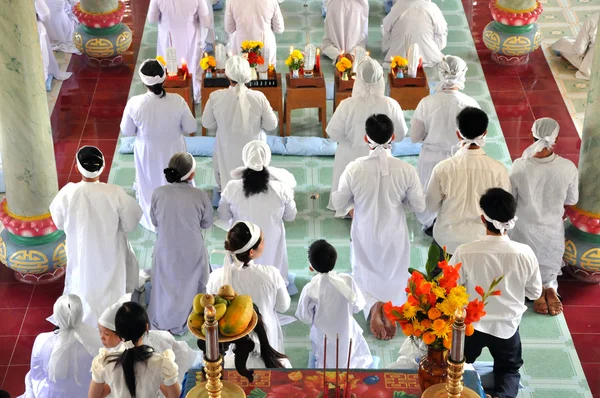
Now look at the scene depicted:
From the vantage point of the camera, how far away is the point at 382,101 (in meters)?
8.90

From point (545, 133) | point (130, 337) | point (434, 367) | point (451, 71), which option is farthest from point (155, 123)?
point (434, 367)

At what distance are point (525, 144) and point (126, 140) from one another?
4.20m

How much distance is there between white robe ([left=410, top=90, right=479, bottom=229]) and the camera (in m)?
8.83

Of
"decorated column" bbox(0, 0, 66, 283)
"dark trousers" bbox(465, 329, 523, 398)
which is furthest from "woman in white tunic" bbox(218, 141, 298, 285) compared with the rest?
"dark trousers" bbox(465, 329, 523, 398)

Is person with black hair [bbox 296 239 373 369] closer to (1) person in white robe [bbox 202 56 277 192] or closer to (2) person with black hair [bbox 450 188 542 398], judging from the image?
(2) person with black hair [bbox 450 188 542 398]

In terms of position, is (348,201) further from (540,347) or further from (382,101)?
(540,347)

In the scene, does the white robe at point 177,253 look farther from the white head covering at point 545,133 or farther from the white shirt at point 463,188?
the white head covering at point 545,133

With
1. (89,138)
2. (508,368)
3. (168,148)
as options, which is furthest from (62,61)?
(508,368)

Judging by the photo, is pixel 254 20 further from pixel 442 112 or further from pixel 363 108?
pixel 442 112

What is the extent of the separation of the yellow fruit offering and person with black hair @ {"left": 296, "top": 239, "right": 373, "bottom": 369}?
7.20 feet

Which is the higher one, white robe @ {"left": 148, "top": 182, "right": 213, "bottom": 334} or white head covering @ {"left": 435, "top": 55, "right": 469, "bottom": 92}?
A: white head covering @ {"left": 435, "top": 55, "right": 469, "bottom": 92}

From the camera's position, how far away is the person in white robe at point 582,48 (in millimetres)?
12086

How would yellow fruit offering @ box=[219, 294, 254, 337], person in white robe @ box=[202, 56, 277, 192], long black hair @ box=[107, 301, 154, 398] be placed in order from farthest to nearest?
1. person in white robe @ box=[202, 56, 277, 192]
2. long black hair @ box=[107, 301, 154, 398]
3. yellow fruit offering @ box=[219, 294, 254, 337]

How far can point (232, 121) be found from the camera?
9.28m
